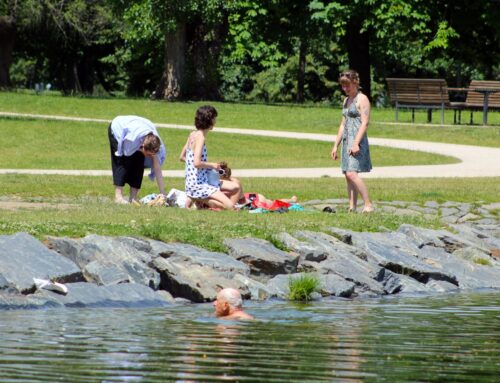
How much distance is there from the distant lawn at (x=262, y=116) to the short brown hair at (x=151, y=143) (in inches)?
499

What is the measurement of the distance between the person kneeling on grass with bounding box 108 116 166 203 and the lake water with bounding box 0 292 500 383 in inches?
177

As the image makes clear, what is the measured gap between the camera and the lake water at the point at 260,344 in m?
7.34

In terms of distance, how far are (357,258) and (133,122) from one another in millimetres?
3785

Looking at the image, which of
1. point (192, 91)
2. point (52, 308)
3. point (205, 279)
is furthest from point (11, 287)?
point (192, 91)

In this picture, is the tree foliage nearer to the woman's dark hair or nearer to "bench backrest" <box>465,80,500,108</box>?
"bench backrest" <box>465,80,500,108</box>

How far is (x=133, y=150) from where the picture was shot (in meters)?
15.4

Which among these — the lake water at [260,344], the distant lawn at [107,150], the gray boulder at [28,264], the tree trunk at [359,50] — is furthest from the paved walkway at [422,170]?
the tree trunk at [359,50]

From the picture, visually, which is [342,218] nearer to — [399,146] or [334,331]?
[334,331]

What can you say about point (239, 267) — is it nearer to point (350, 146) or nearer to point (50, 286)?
point (50, 286)

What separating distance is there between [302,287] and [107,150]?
1449cm

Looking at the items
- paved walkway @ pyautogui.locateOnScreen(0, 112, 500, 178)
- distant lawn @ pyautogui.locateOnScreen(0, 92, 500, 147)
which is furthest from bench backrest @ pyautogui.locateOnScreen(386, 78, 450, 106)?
paved walkway @ pyautogui.locateOnScreen(0, 112, 500, 178)

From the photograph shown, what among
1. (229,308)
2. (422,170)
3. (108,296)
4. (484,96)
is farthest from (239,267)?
(484,96)

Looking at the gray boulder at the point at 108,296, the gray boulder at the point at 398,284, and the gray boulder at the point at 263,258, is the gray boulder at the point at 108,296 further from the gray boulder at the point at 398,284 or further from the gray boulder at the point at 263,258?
the gray boulder at the point at 398,284

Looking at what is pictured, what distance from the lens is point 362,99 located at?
1534 cm
